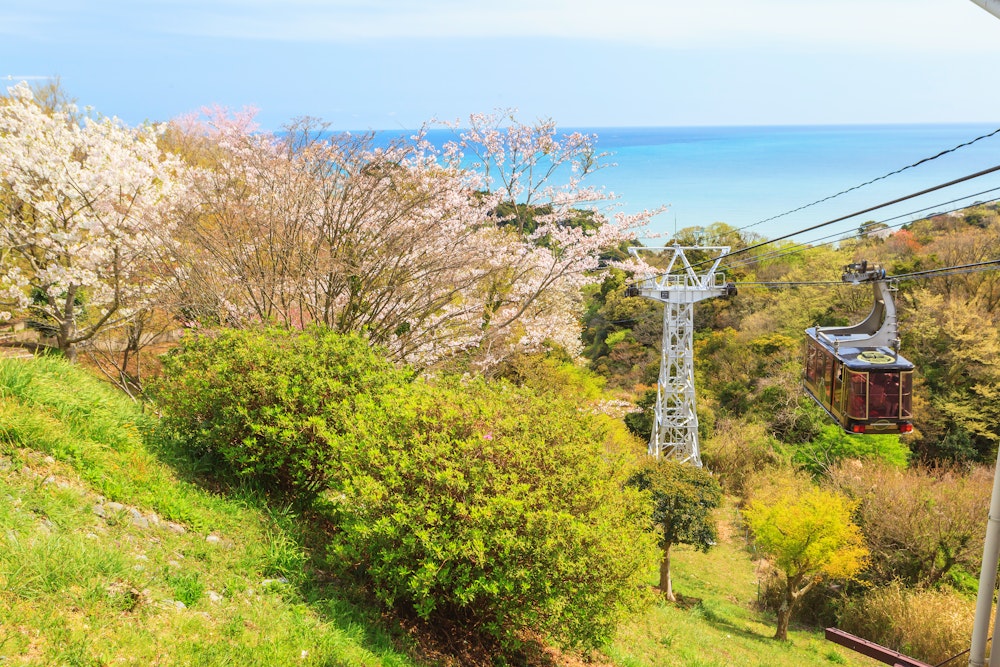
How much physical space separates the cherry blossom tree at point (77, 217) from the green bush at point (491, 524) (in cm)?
632

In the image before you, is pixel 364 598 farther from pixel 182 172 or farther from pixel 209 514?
pixel 182 172

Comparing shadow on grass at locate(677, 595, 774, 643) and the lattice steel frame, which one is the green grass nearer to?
shadow on grass at locate(677, 595, 774, 643)

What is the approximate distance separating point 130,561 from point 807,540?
13792mm

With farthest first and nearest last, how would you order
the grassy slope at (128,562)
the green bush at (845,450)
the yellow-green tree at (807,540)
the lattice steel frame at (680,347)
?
the green bush at (845,450), the lattice steel frame at (680,347), the yellow-green tree at (807,540), the grassy slope at (128,562)

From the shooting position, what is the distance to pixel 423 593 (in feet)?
15.8

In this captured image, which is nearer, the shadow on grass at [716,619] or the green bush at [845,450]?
the shadow on grass at [716,619]

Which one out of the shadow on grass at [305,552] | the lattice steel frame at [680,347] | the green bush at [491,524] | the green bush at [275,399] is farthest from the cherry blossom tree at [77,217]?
the lattice steel frame at [680,347]

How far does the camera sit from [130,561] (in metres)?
4.38

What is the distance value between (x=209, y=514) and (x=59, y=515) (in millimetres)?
1265

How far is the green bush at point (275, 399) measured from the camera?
6371 millimetres

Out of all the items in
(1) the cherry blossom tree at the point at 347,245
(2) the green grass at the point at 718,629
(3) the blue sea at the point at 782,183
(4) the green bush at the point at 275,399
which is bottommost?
(2) the green grass at the point at 718,629

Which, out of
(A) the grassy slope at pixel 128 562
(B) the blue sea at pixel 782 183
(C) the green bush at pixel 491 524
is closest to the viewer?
(A) the grassy slope at pixel 128 562

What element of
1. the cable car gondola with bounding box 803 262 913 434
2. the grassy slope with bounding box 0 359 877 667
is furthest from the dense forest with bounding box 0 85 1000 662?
the cable car gondola with bounding box 803 262 913 434

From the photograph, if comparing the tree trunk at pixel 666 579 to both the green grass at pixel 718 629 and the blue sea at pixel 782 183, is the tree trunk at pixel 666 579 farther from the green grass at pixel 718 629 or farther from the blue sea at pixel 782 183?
the blue sea at pixel 782 183
